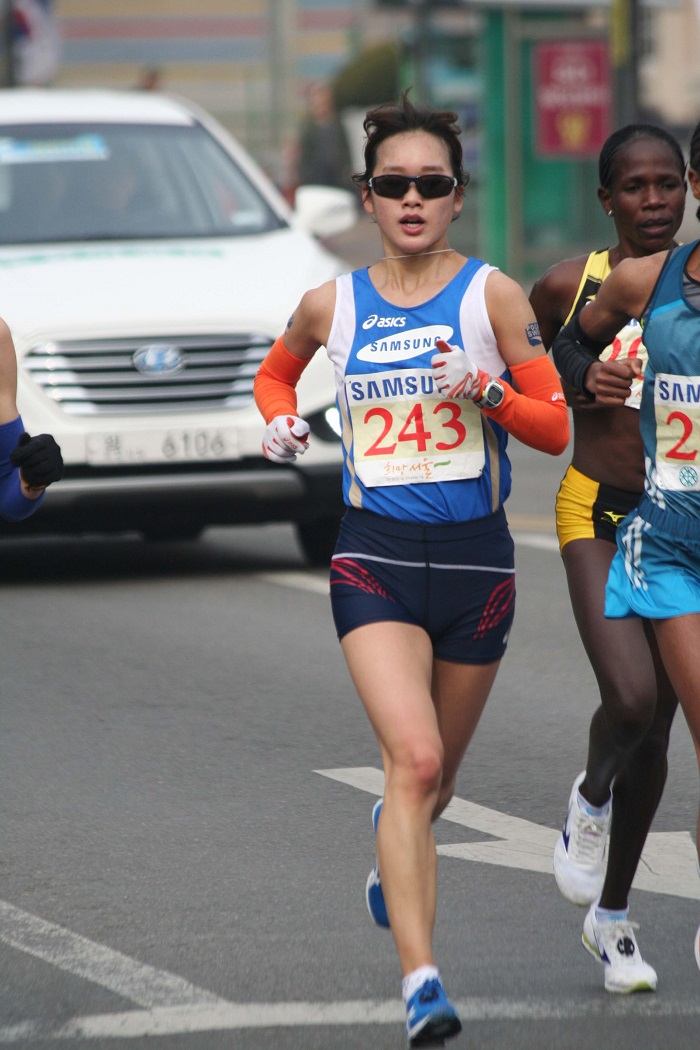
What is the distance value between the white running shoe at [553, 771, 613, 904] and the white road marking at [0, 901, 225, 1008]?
0.88m

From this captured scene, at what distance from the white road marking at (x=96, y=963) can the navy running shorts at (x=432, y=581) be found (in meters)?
0.85

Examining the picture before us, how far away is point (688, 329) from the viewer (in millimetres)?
4418

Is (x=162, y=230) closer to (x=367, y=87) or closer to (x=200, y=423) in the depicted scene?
(x=200, y=423)

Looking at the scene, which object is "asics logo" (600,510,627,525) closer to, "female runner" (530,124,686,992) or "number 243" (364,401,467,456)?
"female runner" (530,124,686,992)

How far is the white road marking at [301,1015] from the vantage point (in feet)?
14.4

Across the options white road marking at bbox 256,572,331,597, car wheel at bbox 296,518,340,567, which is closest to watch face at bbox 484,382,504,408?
white road marking at bbox 256,572,331,597

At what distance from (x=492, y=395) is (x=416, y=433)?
22 centimetres

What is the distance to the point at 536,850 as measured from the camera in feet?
19.3

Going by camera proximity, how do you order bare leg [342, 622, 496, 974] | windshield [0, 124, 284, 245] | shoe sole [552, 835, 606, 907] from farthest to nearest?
windshield [0, 124, 284, 245], shoe sole [552, 835, 606, 907], bare leg [342, 622, 496, 974]

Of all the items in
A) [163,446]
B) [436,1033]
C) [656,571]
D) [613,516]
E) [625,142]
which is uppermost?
[625,142]

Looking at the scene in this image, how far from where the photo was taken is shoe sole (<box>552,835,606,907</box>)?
194 inches

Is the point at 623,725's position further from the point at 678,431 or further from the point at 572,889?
the point at 678,431

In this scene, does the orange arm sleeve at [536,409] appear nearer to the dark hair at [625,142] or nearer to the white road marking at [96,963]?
the dark hair at [625,142]

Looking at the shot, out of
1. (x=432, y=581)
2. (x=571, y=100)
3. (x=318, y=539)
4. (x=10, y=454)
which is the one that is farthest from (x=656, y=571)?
(x=571, y=100)
